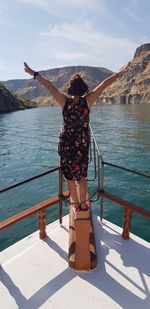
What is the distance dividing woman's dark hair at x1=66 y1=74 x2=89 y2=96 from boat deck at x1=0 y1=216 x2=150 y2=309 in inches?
105

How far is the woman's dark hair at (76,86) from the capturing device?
3182 millimetres

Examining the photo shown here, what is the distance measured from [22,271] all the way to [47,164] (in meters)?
11.2

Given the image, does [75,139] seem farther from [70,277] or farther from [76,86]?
[70,277]

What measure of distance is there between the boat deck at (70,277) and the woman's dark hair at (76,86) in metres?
2.66

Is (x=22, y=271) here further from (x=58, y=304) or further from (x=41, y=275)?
(x=58, y=304)

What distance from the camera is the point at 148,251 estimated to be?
363cm

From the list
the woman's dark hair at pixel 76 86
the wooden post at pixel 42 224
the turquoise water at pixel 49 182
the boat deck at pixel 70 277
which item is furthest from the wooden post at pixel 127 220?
the woman's dark hair at pixel 76 86

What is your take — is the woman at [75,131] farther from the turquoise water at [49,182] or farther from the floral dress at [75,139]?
the turquoise water at [49,182]

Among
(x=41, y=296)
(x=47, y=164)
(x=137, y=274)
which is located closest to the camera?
(x=41, y=296)

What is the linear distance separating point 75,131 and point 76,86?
676 mm

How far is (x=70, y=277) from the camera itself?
10.2 ft

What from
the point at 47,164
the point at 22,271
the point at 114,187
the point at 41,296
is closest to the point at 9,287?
the point at 22,271

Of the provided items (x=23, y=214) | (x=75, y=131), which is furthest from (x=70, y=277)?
(x=75, y=131)

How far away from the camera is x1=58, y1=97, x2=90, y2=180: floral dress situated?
10.6ft
